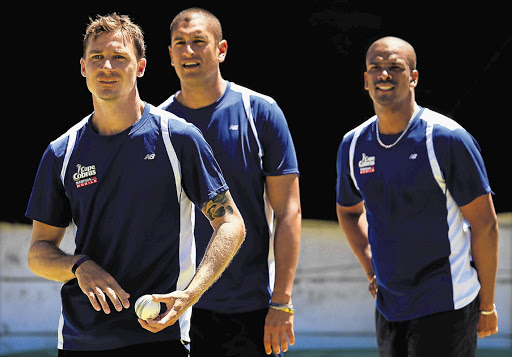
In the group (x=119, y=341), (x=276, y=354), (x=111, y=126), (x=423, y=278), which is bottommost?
(x=276, y=354)

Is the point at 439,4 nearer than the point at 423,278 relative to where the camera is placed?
No

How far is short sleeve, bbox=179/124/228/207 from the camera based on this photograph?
8.66 ft

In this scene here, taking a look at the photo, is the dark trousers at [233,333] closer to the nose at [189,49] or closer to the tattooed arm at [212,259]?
the tattooed arm at [212,259]

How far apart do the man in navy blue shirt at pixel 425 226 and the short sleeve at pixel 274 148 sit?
0.40m

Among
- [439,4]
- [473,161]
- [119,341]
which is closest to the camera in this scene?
[119,341]

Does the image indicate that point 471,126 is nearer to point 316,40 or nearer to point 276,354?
point 316,40

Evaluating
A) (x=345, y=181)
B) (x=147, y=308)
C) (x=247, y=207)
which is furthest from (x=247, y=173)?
(x=147, y=308)

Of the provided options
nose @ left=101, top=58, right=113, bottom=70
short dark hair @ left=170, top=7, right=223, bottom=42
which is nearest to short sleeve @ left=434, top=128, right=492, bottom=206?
short dark hair @ left=170, top=7, right=223, bottom=42

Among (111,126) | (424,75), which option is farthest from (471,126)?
(111,126)

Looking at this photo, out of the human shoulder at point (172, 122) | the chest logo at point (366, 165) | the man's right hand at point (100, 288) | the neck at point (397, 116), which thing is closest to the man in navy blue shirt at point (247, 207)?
the chest logo at point (366, 165)

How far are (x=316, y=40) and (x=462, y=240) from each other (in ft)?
9.65

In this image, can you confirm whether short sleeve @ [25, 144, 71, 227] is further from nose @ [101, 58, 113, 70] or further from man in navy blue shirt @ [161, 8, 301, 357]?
man in navy blue shirt @ [161, 8, 301, 357]

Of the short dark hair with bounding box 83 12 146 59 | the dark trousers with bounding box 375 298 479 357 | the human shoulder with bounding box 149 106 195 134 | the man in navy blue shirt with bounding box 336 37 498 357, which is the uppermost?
the short dark hair with bounding box 83 12 146 59

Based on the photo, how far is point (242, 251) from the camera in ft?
11.3
